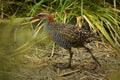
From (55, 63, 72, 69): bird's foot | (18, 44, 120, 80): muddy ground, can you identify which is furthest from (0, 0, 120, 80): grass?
(55, 63, 72, 69): bird's foot

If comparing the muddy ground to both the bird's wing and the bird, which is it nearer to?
the bird

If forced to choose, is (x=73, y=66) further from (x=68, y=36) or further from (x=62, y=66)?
(x=68, y=36)

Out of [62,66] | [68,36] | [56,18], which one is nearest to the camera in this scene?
[68,36]

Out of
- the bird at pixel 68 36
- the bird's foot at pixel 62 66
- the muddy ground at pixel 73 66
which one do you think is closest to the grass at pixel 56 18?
the muddy ground at pixel 73 66

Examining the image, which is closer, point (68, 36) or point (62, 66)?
point (68, 36)

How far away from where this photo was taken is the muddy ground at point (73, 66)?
14.0 feet

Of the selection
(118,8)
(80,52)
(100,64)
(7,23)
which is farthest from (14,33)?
(118,8)

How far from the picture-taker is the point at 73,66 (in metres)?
4.56

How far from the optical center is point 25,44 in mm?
4938

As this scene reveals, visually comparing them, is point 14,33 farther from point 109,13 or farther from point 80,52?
point 109,13

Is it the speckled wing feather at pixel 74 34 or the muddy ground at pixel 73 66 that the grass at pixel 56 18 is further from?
the speckled wing feather at pixel 74 34

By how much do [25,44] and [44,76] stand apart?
33.7 inches

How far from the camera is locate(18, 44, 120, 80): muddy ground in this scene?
168 inches

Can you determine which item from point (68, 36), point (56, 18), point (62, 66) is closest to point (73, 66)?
point (62, 66)
